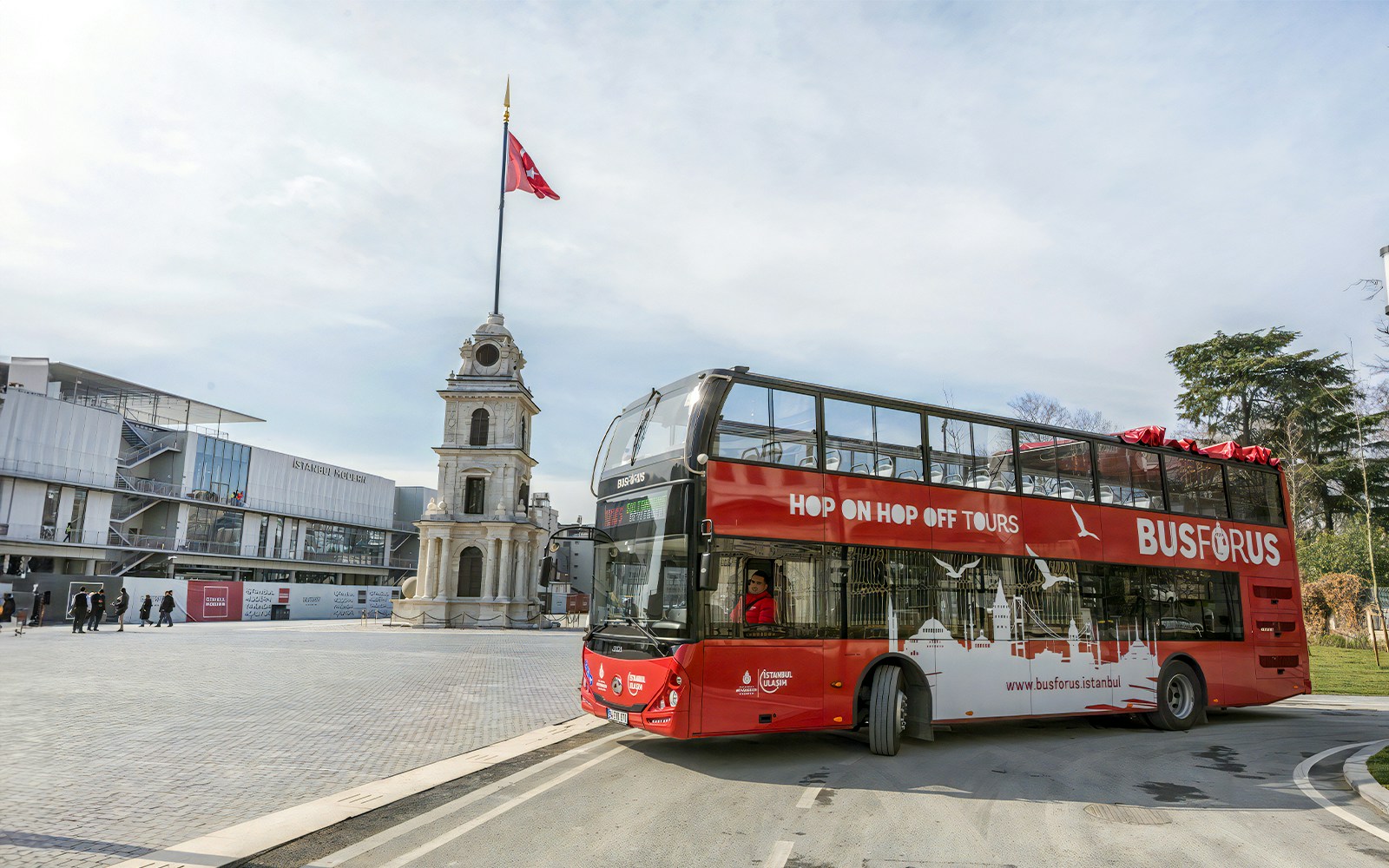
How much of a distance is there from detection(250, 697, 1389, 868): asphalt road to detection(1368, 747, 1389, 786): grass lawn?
43 centimetres

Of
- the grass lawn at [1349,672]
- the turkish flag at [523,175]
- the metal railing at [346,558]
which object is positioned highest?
the turkish flag at [523,175]

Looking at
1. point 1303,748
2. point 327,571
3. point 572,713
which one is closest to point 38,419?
point 327,571

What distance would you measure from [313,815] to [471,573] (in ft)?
156

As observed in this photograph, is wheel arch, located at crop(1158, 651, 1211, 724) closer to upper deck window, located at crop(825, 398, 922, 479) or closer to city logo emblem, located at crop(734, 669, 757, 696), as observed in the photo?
upper deck window, located at crop(825, 398, 922, 479)

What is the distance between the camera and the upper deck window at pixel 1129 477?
41.4 feet

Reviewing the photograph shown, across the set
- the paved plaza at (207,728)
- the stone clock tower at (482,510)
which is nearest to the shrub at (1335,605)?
the paved plaza at (207,728)

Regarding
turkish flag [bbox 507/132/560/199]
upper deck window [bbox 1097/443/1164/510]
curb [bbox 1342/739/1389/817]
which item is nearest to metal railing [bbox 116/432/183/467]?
turkish flag [bbox 507/132/560/199]

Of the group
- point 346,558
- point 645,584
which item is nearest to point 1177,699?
point 645,584

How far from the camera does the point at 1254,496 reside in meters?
14.5

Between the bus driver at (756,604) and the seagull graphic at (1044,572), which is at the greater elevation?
the seagull graphic at (1044,572)

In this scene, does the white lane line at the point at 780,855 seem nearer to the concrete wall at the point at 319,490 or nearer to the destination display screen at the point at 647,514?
the destination display screen at the point at 647,514

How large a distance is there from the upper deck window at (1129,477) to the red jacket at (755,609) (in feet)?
20.2

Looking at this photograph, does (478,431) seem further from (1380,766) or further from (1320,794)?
(1320,794)

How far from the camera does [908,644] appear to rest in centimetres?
1048
